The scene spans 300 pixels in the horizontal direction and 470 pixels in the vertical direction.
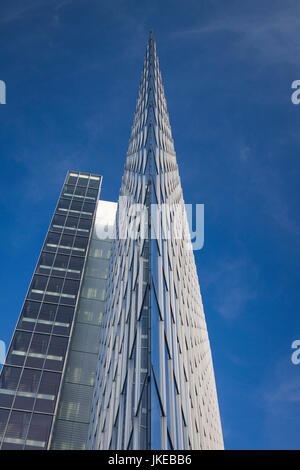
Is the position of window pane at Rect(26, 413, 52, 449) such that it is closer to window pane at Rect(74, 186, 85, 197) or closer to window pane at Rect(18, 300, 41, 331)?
window pane at Rect(18, 300, 41, 331)

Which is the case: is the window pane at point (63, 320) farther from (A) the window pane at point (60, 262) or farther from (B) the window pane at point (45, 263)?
(B) the window pane at point (45, 263)

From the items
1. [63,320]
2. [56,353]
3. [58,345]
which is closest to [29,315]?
[63,320]

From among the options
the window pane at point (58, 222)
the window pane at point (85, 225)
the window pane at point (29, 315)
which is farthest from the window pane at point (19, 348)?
the window pane at point (85, 225)

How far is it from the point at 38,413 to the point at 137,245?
84.4 ft

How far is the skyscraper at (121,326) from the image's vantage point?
17078mm

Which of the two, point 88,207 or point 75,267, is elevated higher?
point 88,207

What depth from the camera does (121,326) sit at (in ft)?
78.6

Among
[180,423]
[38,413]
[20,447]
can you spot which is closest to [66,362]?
[38,413]

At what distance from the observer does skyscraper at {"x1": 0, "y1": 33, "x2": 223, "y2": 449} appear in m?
17.1

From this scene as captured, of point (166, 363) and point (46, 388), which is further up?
point (46, 388)

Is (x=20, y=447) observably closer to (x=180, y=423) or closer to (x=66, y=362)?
(x=66, y=362)

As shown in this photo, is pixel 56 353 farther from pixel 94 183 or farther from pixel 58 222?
pixel 94 183

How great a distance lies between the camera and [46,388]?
142 feet

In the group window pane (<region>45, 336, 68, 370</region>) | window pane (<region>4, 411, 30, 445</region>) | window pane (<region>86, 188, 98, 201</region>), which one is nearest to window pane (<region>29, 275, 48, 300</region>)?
window pane (<region>45, 336, 68, 370</region>)
